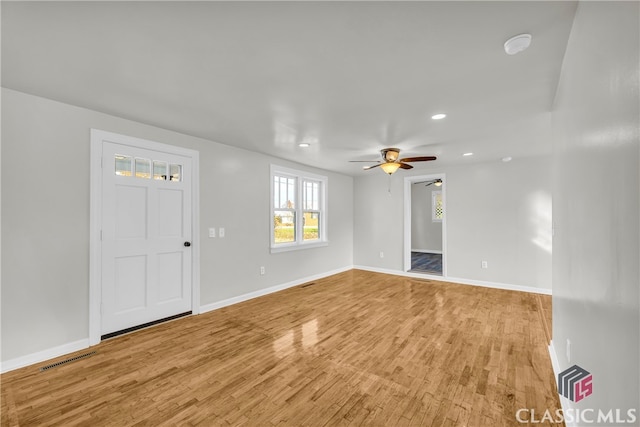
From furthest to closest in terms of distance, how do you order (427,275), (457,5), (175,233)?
(427,275) < (175,233) < (457,5)

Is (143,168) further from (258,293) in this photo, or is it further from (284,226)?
(284,226)

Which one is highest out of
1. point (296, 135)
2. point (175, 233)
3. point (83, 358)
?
point (296, 135)

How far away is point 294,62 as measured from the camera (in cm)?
191

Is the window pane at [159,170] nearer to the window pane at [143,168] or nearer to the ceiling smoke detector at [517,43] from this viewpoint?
the window pane at [143,168]

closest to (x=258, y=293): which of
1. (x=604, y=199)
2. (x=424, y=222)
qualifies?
(x=604, y=199)

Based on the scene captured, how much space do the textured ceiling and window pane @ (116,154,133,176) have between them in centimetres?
46

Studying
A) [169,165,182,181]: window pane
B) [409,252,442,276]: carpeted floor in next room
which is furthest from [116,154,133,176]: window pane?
[409,252,442,276]: carpeted floor in next room

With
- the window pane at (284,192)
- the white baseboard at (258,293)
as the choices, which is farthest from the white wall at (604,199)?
the window pane at (284,192)

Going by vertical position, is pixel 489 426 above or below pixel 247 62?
below

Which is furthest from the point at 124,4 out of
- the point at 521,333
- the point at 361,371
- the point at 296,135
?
the point at 521,333

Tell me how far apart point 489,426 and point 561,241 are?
55.1 inches

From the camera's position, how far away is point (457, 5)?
1.39m

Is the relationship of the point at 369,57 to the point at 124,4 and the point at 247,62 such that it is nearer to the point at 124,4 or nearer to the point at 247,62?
the point at 247,62

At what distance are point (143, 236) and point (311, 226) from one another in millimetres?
3308
